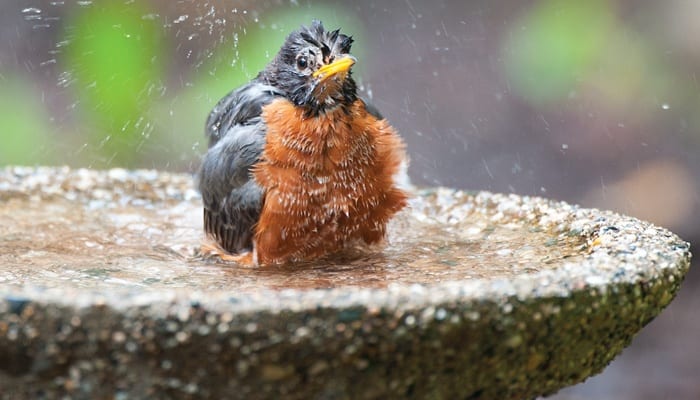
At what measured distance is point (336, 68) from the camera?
3.11m

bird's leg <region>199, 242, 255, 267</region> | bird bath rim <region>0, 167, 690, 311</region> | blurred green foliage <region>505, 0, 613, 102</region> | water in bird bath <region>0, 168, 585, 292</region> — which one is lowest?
bird's leg <region>199, 242, 255, 267</region>

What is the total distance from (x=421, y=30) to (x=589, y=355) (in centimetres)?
579

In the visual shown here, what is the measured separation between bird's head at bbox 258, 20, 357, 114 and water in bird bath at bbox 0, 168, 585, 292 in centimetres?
54

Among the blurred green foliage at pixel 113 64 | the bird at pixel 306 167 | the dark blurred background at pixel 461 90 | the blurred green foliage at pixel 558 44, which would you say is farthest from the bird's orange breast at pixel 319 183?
the blurred green foliage at pixel 558 44

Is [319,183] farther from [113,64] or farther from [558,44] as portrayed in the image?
[558,44]

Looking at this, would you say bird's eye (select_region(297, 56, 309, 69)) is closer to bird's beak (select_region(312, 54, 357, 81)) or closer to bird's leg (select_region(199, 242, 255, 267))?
bird's beak (select_region(312, 54, 357, 81))

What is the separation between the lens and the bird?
3.12m

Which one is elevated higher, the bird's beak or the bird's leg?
the bird's beak

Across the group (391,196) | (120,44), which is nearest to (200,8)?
(120,44)

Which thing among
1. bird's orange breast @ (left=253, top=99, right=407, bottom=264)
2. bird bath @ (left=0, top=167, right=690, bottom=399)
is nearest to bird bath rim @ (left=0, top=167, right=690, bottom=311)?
bird bath @ (left=0, top=167, right=690, bottom=399)

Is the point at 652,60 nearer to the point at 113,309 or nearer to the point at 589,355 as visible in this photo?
the point at 589,355

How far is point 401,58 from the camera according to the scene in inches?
300

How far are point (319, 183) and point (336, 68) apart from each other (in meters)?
0.38

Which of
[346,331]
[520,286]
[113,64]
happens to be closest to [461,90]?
[113,64]
